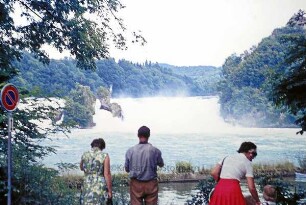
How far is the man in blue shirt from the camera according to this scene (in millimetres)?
5477

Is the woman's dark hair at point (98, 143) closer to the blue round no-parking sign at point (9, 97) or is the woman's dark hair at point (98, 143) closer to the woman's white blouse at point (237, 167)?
the blue round no-parking sign at point (9, 97)

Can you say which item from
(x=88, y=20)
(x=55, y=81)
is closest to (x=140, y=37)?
(x=88, y=20)

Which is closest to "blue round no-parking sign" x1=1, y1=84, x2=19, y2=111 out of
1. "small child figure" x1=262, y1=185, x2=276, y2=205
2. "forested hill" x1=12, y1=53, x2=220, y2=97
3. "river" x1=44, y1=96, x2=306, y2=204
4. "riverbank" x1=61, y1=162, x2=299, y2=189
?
"small child figure" x1=262, y1=185, x2=276, y2=205

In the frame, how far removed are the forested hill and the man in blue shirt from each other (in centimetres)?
4469

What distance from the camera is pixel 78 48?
1027 cm

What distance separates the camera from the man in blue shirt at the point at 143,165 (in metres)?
5.48

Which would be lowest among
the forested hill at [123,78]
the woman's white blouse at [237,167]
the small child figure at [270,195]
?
the small child figure at [270,195]

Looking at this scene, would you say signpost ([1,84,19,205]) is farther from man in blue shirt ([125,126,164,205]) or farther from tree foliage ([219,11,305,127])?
tree foliage ([219,11,305,127])

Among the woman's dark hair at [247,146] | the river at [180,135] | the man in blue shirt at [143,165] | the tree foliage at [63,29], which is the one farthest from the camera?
the river at [180,135]

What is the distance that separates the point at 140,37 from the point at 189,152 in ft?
122

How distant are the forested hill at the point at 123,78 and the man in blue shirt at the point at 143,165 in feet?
147

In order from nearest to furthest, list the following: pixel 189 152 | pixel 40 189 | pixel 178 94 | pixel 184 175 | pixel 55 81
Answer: pixel 40 189
pixel 184 175
pixel 189 152
pixel 55 81
pixel 178 94

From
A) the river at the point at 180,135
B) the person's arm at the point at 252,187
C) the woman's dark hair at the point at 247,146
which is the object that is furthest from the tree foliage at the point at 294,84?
the river at the point at 180,135

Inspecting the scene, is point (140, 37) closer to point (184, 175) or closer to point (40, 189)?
point (40, 189)
